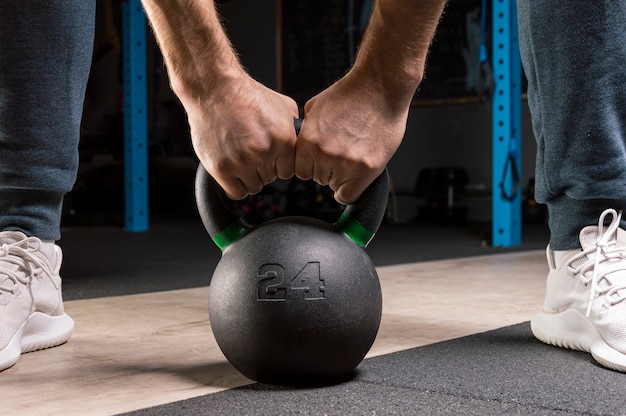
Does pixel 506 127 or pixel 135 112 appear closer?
pixel 506 127

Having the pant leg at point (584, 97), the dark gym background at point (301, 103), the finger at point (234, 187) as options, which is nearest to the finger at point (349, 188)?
the finger at point (234, 187)

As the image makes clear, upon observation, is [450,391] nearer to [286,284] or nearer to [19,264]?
[286,284]

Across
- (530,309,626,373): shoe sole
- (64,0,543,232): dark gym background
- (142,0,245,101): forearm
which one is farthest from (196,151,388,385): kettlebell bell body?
(64,0,543,232): dark gym background

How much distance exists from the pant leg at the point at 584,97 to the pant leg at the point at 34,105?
2.50ft

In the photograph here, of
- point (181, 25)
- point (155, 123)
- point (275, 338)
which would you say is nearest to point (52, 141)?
point (181, 25)

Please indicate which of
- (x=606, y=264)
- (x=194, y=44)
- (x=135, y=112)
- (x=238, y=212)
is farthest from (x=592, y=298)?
(x=135, y=112)

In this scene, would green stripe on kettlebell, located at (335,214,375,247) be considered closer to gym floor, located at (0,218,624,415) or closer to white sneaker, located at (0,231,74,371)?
gym floor, located at (0,218,624,415)

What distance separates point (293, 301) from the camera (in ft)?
2.94

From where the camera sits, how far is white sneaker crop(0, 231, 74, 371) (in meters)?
1.15

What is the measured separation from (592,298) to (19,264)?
88 centimetres

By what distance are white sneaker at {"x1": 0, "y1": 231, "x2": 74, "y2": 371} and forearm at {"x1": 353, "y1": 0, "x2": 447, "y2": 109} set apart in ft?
2.07

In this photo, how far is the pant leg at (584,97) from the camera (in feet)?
3.70

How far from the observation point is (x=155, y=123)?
7004 mm

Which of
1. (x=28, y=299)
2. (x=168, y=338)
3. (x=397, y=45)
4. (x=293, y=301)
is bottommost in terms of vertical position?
(x=168, y=338)
